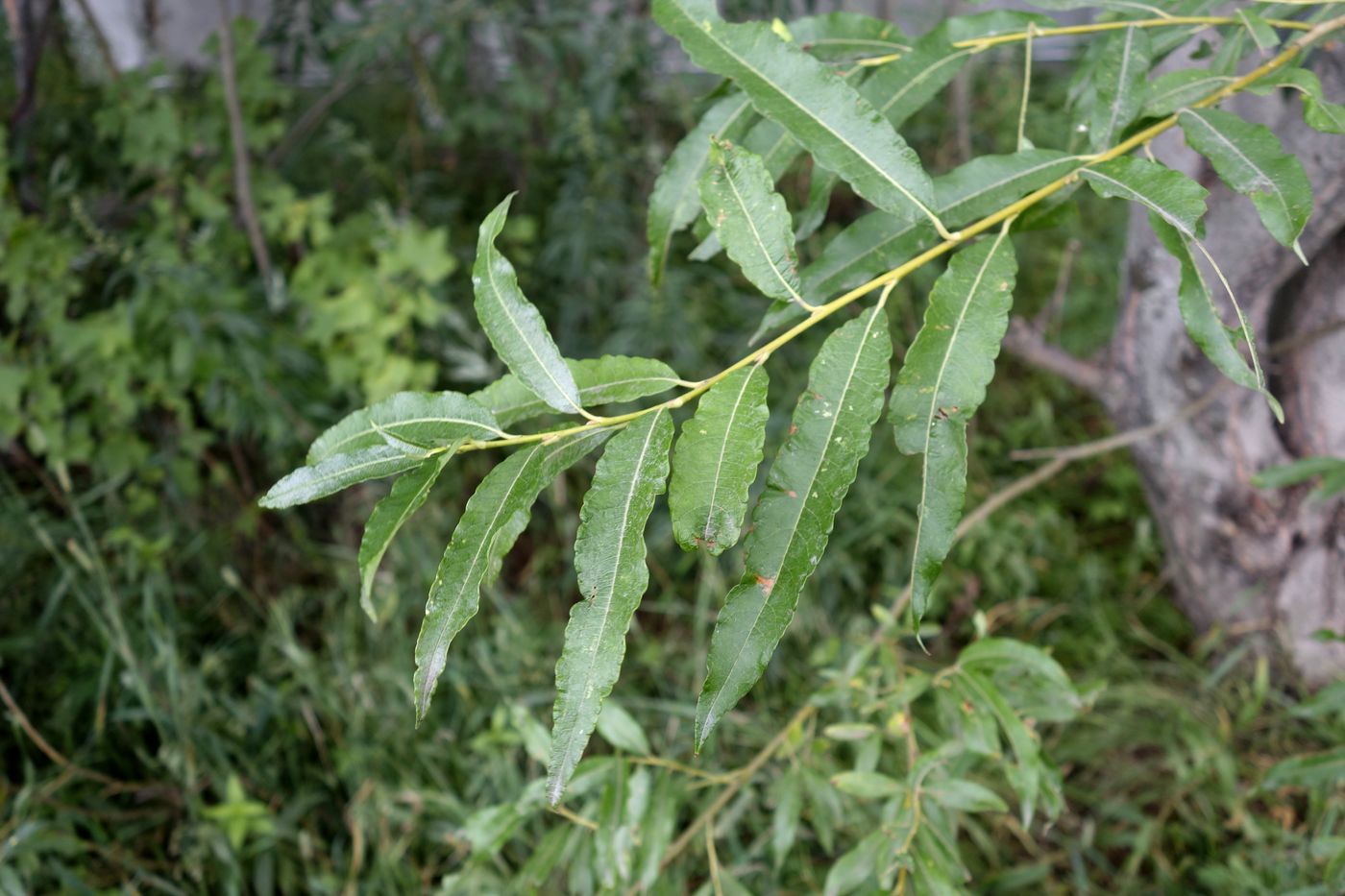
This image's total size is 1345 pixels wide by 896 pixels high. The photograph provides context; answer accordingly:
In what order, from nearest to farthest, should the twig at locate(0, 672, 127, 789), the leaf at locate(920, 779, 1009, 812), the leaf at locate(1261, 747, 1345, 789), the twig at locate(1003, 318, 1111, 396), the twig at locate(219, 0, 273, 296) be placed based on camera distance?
the leaf at locate(920, 779, 1009, 812) → the leaf at locate(1261, 747, 1345, 789) → the twig at locate(0, 672, 127, 789) → the twig at locate(1003, 318, 1111, 396) → the twig at locate(219, 0, 273, 296)

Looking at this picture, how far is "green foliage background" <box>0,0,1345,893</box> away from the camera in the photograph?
66.4 inches

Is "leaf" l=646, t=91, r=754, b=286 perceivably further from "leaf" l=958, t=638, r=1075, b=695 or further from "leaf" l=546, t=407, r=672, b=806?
"leaf" l=958, t=638, r=1075, b=695

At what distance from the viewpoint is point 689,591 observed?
236 cm

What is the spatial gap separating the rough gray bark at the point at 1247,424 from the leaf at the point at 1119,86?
1.86ft

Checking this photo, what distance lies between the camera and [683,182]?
3.00 feet

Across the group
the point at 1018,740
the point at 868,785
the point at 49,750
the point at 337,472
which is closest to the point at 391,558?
the point at 49,750

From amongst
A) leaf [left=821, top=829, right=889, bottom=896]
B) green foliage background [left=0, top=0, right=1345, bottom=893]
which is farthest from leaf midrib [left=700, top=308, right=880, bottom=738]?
green foliage background [left=0, top=0, right=1345, bottom=893]

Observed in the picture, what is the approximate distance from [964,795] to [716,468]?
65 cm

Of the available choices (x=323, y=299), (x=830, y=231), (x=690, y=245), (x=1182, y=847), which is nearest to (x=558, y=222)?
(x=690, y=245)

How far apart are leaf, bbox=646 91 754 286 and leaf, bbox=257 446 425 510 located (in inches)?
13.3

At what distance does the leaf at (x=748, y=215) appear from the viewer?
690 mm

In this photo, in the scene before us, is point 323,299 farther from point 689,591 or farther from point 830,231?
point 830,231

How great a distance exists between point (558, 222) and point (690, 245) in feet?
1.09

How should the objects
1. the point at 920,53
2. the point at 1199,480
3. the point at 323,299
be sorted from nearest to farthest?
the point at 920,53 < the point at 1199,480 < the point at 323,299
